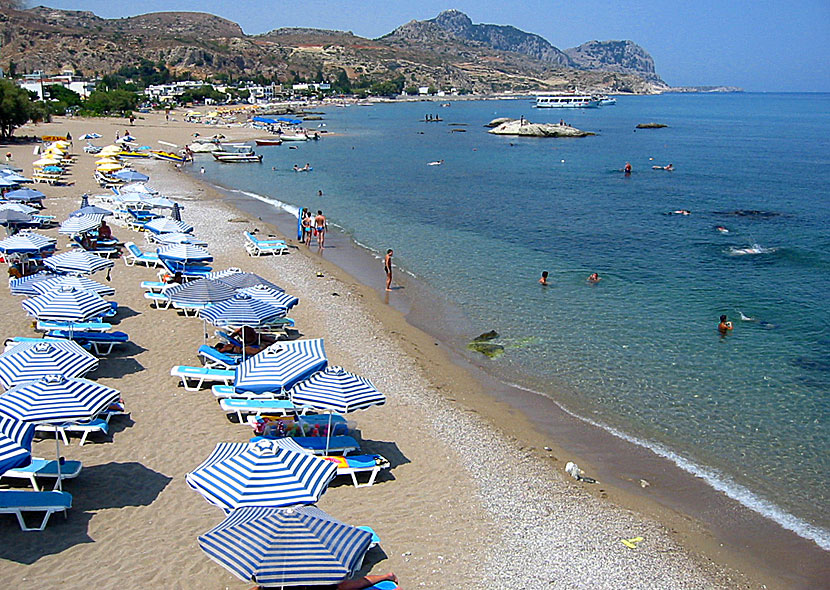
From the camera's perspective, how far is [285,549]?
7699mm

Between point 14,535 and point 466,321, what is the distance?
1378 centimetres

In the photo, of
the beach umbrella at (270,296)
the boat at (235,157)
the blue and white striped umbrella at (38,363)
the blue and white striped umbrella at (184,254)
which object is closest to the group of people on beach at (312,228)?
the blue and white striped umbrella at (184,254)

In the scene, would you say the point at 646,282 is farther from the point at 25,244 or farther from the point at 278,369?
the point at 25,244

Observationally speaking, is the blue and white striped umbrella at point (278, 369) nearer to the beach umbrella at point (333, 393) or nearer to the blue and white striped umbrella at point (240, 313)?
the beach umbrella at point (333, 393)

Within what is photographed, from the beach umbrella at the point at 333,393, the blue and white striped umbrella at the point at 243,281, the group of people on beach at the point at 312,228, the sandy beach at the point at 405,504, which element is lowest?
the sandy beach at the point at 405,504

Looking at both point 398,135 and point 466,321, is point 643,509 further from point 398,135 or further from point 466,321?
point 398,135

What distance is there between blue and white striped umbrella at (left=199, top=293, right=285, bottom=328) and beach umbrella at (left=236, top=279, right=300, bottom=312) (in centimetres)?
54

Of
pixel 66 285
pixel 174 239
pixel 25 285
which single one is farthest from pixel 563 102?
pixel 66 285

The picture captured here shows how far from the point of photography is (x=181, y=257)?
21.2 meters

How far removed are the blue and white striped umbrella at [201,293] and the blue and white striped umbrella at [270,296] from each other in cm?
43

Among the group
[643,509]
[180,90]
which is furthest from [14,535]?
[180,90]

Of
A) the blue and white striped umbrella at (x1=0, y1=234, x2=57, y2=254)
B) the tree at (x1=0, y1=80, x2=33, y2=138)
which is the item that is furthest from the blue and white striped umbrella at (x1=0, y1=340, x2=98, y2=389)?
the tree at (x1=0, y1=80, x2=33, y2=138)

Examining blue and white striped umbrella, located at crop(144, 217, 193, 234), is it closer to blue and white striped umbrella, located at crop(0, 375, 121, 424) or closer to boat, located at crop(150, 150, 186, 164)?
blue and white striped umbrella, located at crop(0, 375, 121, 424)

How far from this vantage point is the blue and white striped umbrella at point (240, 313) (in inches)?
607
